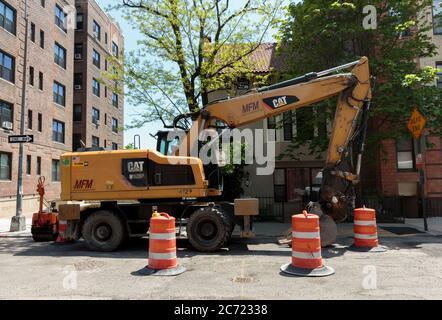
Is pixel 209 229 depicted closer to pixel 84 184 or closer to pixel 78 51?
pixel 84 184

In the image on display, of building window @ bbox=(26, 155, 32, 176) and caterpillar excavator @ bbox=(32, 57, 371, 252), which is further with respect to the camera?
building window @ bbox=(26, 155, 32, 176)

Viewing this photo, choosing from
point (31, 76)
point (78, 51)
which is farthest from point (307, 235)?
point (78, 51)

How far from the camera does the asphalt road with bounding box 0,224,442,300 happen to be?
5664mm

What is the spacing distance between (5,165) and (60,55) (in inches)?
508

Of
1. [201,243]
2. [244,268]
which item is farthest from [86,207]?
[244,268]

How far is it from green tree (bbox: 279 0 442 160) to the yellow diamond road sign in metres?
0.50

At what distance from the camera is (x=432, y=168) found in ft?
58.4

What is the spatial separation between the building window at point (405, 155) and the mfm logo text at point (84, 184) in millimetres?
14973

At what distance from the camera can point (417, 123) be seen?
12.4 metres

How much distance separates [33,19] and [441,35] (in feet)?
85.7

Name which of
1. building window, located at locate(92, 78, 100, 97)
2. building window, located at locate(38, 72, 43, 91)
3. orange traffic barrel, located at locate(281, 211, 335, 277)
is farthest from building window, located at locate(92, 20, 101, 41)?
orange traffic barrel, located at locate(281, 211, 335, 277)

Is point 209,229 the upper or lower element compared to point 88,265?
upper

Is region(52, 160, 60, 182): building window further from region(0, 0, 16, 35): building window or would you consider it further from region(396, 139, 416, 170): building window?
region(396, 139, 416, 170): building window

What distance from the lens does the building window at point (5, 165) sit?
21.5 m
